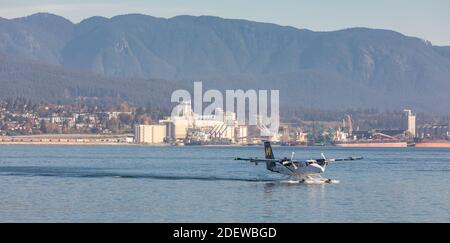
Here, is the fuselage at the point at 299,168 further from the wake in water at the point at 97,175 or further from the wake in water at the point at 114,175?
the wake in water at the point at 97,175

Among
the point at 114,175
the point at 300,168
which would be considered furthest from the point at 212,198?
the point at 114,175

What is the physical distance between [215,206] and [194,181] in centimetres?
2078

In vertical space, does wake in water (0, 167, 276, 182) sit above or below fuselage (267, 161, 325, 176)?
below

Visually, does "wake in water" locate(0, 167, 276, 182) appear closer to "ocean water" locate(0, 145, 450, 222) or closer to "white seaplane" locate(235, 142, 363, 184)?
"ocean water" locate(0, 145, 450, 222)

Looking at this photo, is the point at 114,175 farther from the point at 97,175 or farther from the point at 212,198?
the point at 212,198

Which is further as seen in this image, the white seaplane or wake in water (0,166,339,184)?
wake in water (0,166,339,184)

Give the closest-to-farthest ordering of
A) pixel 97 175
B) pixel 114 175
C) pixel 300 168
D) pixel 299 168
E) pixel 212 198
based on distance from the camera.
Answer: pixel 212 198 < pixel 300 168 < pixel 299 168 < pixel 97 175 < pixel 114 175

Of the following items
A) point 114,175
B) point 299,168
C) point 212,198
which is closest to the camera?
point 212,198

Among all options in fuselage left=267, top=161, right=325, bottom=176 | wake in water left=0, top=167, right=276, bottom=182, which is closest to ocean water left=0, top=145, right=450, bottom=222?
wake in water left=0, top=167, right=276, bottom=182

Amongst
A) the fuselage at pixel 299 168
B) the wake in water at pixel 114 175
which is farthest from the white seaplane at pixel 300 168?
the wake in water at pixel 114 175

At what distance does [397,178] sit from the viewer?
85188mm
